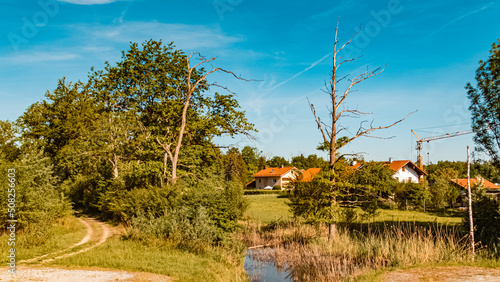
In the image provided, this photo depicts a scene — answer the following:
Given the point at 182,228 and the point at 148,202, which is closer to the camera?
the point at 182,228

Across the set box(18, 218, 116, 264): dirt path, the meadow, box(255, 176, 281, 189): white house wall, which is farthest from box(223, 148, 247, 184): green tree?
box(255, 176, 281, 189): white house wall

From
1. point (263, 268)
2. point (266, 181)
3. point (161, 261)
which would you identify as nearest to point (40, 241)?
point (161, 261)

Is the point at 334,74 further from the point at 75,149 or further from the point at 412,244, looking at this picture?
the point at 75,149

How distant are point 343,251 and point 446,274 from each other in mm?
5097

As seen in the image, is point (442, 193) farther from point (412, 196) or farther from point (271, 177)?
point (271, 177)

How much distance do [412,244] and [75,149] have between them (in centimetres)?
2579

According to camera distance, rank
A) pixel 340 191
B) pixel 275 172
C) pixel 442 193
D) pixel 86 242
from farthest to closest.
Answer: pixel 275 172 < pixel 442 193 < pixel 340 191 < pixel 86 242

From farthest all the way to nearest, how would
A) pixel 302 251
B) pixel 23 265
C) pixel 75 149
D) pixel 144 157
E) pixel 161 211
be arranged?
1. pixel 75 149
2. pixel 144 157
3. pixel 161 211
4. pixel 302 251
5. pixel 23 265

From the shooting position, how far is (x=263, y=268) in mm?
14430

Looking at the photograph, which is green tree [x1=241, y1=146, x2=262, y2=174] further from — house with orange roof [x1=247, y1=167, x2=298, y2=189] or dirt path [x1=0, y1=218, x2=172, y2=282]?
dirt path [x1=0, y1=218, x2=172, y2=282]

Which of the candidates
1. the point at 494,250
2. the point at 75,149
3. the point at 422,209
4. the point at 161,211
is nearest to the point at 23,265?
the point at 161,211

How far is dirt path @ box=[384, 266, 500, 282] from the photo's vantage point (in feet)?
32.1

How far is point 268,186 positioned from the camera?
3378 inches

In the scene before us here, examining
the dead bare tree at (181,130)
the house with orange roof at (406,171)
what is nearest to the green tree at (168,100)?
the dead bare tree at (181,130)
